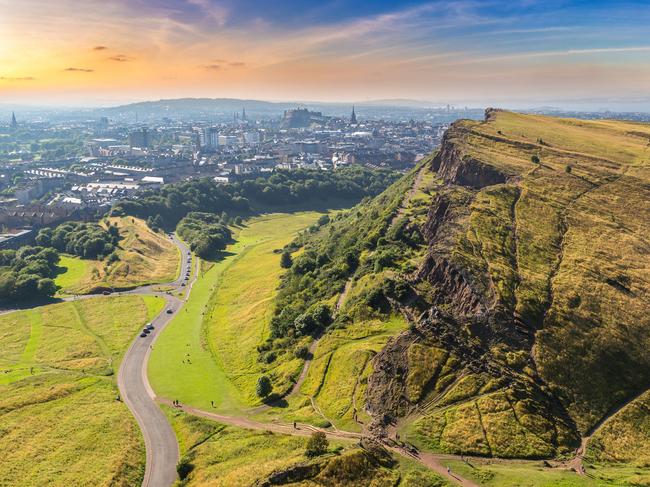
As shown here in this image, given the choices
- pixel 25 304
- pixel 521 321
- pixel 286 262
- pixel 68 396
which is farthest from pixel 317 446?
pixel 25 304

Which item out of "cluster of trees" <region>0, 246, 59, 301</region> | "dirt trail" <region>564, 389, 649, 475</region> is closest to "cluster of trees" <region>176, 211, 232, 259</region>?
"cluster of trees" <region>0, 246, 59, 301</region>

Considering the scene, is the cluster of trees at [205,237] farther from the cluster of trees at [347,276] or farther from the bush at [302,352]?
the bush at [302,352]

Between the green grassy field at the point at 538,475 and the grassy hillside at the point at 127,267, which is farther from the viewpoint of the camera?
the grassy hillside at the point at 127,267

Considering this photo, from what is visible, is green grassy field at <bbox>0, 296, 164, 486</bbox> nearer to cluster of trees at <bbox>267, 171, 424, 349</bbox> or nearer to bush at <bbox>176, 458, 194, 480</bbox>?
bush at <bbox>176, 458, 194, 480</bbox>

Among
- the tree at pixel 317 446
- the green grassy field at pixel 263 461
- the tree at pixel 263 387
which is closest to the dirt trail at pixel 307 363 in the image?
the tree at pixel 263 387

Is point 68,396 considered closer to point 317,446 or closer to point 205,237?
point 317,446
